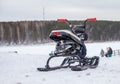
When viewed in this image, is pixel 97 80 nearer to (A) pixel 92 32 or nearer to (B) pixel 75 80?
(B) pixel 75 80

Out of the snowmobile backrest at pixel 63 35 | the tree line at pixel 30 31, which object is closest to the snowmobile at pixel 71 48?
the snowmobile backrest at pixel 63 35

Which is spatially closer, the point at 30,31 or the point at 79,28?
the point at 79,28

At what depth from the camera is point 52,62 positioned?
10.3 metres

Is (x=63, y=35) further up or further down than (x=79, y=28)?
further down

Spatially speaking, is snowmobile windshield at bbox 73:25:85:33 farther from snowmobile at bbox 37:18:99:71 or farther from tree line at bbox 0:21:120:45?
tree line at bbox 0:21:120:45

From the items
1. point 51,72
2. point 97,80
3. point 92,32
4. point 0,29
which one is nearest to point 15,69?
point 51,72

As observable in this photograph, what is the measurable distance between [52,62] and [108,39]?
31.2 m

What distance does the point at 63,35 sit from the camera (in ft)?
27.4

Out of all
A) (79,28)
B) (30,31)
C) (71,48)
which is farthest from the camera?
(30,31)

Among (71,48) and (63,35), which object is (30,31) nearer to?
(71,48)

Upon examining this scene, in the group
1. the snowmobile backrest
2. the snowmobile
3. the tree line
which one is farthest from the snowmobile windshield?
the tree line

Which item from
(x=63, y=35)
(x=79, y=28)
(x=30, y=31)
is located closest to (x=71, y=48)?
(x=63, y=35)

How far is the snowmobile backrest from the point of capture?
8.29 metres

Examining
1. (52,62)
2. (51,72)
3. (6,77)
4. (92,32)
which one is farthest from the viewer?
(92,32)
